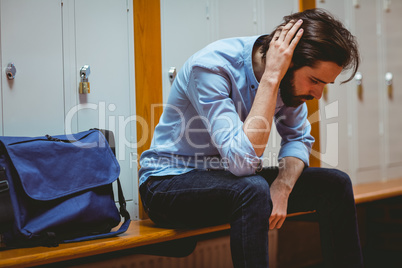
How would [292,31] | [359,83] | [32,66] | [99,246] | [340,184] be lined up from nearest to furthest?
[99,246] < [292,31] < [340,184] < [32,66] < [359,83]

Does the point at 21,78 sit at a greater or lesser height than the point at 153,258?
greater

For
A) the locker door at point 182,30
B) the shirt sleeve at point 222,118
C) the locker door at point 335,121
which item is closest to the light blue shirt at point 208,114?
the shirt sleeve at point 222,118

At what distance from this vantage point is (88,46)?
1809 mm

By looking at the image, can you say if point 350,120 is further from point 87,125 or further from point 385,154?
point 87,125

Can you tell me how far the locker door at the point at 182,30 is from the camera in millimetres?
2033

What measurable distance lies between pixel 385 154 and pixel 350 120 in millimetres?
506

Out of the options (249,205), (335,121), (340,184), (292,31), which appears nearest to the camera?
(249,205)

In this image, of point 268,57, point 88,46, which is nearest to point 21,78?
point 88,46

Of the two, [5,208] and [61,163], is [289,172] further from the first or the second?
[5,208]

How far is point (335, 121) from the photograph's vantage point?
2766 mm

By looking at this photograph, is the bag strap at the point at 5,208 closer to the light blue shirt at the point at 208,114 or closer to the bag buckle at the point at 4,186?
the bag buckle at the point at 4,186

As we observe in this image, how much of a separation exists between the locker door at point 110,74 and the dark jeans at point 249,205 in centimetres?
46

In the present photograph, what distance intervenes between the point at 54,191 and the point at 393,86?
262 centimetres

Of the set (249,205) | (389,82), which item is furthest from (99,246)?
(389,82)
